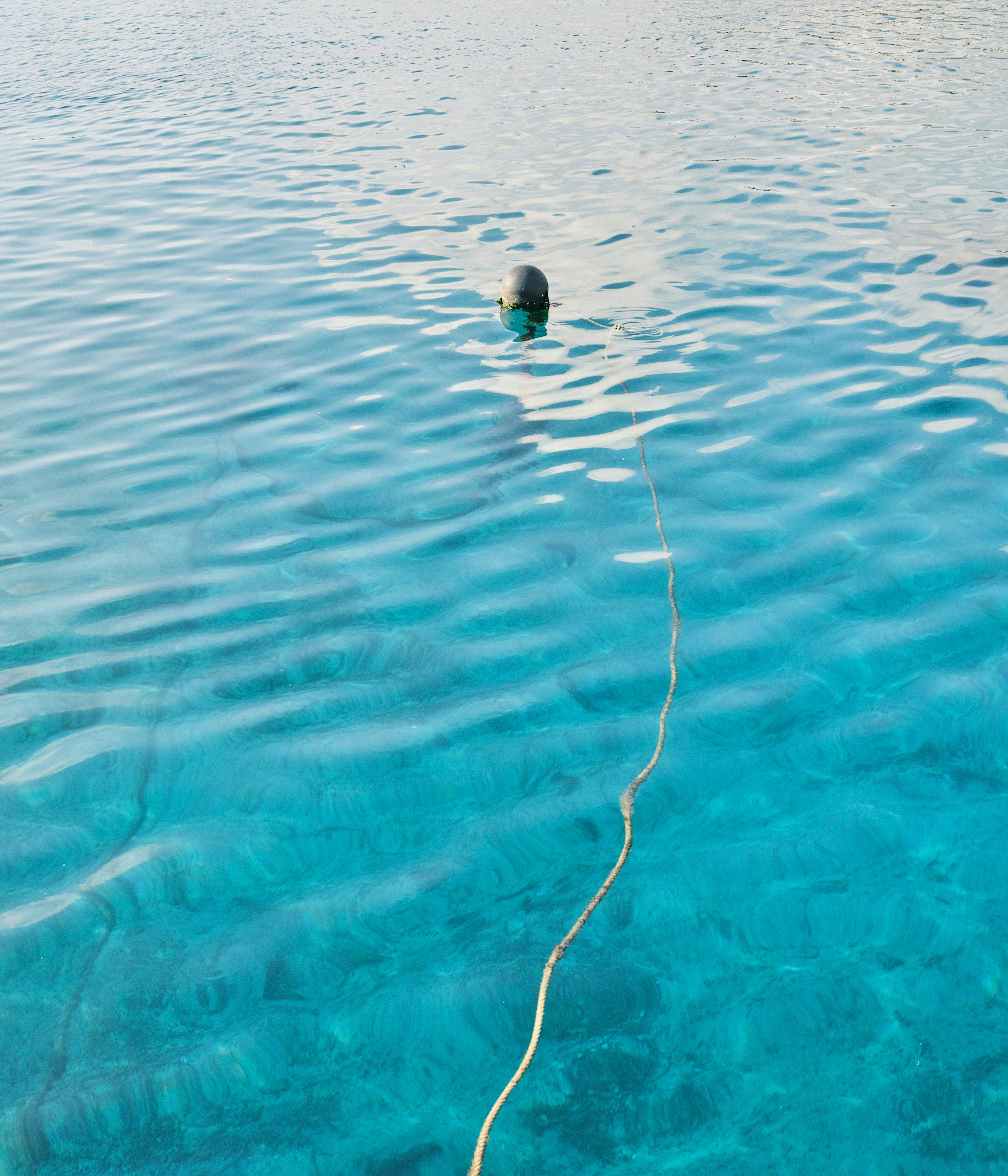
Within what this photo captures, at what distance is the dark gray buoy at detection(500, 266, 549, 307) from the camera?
7703 mm

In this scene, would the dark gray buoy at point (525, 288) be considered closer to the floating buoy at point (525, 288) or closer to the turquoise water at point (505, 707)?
the floating buoy at point (525, 288)

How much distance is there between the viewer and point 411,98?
16531 millimetres

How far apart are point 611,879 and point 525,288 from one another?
577 cm

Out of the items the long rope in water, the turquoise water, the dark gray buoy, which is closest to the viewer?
the long rope in water

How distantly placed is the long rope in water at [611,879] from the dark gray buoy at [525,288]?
348cm

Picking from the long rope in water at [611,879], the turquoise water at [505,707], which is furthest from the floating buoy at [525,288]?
the long rope in water at [611,879]

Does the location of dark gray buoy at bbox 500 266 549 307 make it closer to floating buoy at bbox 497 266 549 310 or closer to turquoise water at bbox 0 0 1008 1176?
floating buoy at bbox 497 266 549 310

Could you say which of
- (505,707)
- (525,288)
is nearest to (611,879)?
(505,707)

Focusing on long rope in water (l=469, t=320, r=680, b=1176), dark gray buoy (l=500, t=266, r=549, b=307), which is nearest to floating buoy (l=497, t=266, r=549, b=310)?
dark gray buoy (l=500, t=266, r=549, b=307)

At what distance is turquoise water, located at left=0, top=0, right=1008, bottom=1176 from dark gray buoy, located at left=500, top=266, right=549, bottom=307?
15.7 inches

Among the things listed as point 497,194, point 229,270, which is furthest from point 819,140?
point 229,270

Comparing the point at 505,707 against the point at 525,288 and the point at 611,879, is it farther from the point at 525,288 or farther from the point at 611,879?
the point at 525,288

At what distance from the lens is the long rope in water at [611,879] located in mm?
2492

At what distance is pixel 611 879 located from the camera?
3119 mm
